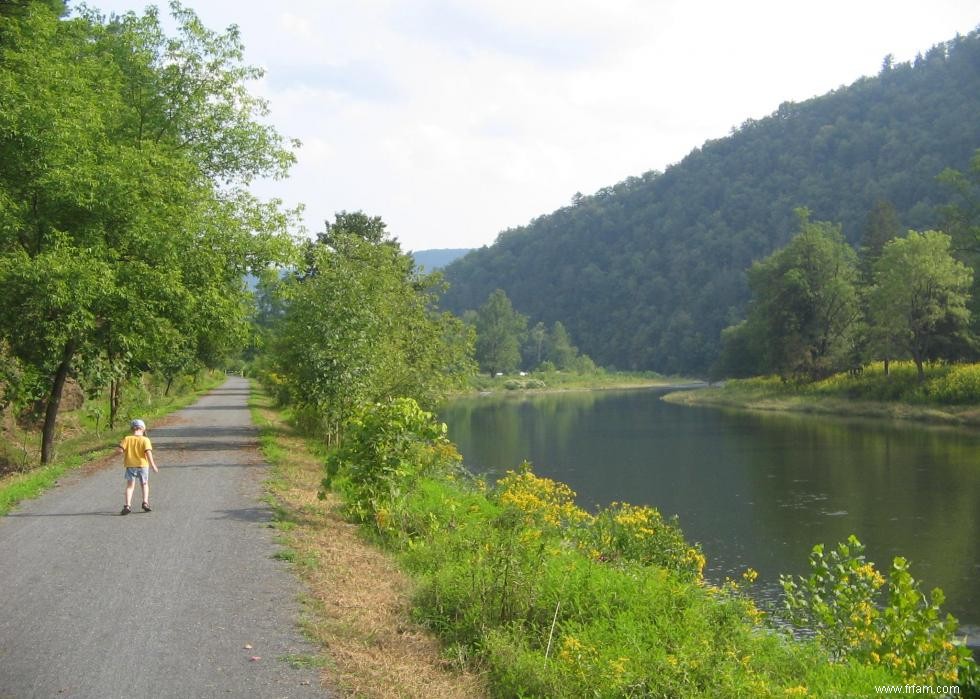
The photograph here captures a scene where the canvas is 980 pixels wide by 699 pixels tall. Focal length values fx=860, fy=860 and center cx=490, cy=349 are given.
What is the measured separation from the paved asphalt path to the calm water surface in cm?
844

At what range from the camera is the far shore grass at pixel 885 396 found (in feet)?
145

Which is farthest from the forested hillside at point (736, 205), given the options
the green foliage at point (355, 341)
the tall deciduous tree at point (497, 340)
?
the green foliage at point (355, 341)

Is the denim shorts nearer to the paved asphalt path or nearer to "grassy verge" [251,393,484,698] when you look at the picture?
the paved asphalt path

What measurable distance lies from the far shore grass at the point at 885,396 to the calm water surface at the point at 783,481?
2.65 meters

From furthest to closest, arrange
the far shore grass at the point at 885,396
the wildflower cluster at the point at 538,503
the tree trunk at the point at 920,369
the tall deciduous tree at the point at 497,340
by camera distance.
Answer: the tall deciduous tree at the point at 497,340, the tree trunk at the point at 920,369, the far shore grass at the point at 885,396, the wildflower cluster at the point at 538,503

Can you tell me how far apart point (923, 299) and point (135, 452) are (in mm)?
48281

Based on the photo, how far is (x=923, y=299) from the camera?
49.8 m

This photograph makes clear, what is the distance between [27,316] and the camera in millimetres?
17953

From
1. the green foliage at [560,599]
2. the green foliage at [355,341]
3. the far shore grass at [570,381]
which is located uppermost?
the green foliage at [355,341]

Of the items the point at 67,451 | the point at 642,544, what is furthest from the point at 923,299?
the point at 67,451

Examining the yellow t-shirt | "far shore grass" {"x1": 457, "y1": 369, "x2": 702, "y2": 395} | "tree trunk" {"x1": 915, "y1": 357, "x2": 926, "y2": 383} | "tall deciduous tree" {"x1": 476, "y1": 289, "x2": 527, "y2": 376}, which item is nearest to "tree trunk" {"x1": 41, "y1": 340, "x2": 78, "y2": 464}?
the yellow t-shirt

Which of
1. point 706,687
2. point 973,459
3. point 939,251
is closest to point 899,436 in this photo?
point 973,459

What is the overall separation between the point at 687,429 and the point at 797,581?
30418 millimetres

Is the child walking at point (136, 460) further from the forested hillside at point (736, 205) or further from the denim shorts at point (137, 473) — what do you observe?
the forested hillside at point (736, 205)
